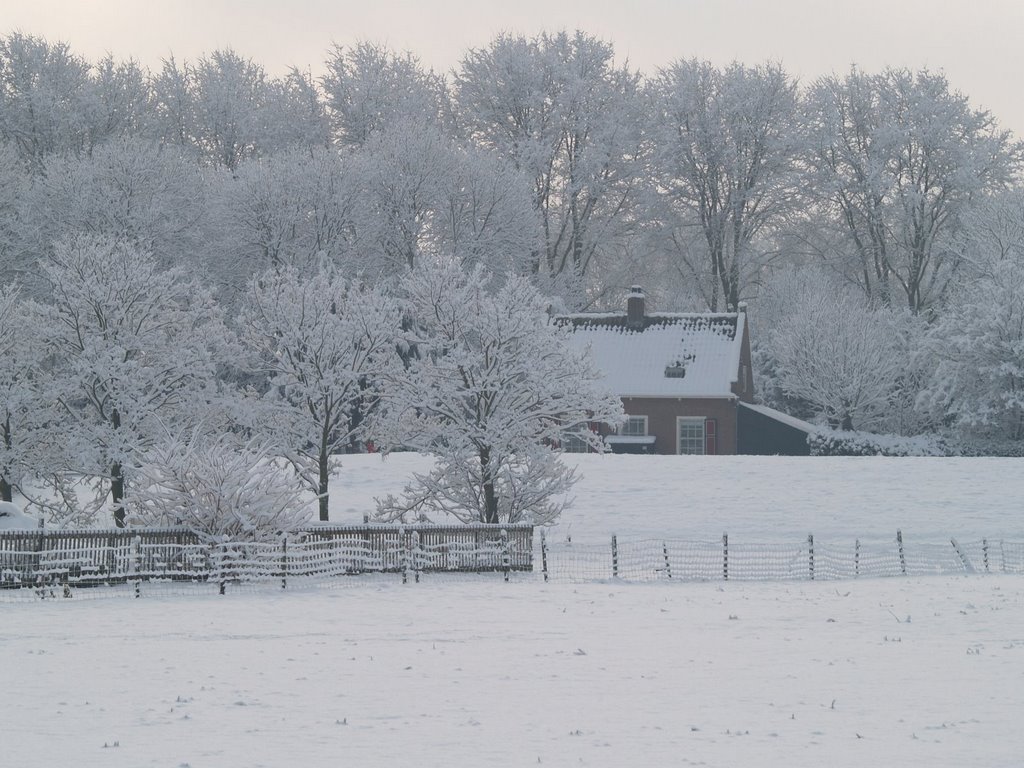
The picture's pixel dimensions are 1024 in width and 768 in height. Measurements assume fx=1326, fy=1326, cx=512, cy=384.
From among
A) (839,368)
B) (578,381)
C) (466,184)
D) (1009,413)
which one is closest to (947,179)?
(839,368)

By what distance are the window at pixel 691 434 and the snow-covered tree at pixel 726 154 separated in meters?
15.4

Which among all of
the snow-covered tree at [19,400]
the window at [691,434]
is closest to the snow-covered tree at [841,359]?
the window at [691,434]

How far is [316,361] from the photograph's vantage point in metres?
38.0

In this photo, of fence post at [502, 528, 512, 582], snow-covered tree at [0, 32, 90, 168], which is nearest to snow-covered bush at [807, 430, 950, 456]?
fence post at [502, 528, 512, 582]

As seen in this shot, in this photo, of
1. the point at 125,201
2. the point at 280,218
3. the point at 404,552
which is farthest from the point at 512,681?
the point at 125,201

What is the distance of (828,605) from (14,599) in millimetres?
15161

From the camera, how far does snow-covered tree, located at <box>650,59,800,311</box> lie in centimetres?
6738

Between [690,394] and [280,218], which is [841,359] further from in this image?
[280,218]

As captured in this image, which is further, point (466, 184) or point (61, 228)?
point (466, 184)

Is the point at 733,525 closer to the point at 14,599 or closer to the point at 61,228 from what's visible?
the point at 14,599

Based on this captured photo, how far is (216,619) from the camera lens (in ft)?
71.4

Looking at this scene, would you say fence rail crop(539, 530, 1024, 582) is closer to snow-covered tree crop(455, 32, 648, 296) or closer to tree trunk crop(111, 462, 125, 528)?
tree trunk crop(111, 462, 125, 528)

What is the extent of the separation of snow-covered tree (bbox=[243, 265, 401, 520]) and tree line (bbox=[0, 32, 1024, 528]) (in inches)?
630

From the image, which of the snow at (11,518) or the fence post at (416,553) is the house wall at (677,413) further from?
the snow at (11,518)
